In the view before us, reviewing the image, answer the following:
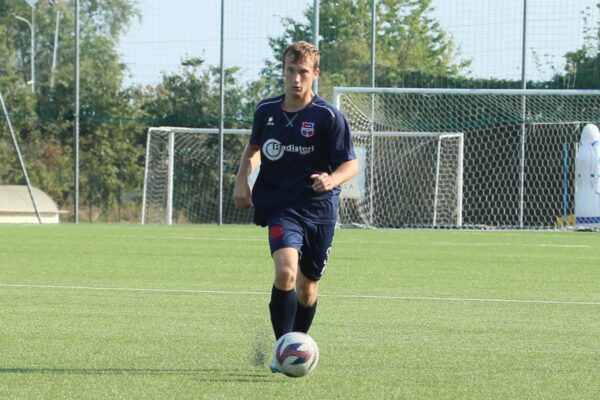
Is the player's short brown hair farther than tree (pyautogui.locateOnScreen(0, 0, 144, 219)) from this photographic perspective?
No

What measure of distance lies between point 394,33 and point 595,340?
43280mm

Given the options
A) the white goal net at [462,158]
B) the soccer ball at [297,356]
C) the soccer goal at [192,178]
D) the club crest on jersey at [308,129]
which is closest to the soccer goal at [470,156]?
the white goal net at [462,158]

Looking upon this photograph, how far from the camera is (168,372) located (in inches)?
253

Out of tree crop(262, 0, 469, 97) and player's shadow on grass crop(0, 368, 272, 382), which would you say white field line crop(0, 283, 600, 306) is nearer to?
player's shadow on grass crop(0, 368, 272, 382)

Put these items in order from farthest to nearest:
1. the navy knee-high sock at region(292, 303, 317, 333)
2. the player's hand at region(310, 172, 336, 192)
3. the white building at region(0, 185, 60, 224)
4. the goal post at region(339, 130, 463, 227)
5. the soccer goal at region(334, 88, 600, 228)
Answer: the white building at region(0, 185, 60, 224), the goal post at region(339, 130, 463, 227), the soccer goal at region(334, 88, 600, 228), the navy knee-high sock at region(292, 303, 317, 333), the player's hand at region(310, 172, 336, 192)

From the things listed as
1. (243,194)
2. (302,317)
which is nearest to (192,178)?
(302,317)

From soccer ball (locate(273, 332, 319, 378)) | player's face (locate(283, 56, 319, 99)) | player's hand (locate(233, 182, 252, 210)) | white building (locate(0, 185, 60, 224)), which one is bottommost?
white building (locate(0, 185, 60, 224))

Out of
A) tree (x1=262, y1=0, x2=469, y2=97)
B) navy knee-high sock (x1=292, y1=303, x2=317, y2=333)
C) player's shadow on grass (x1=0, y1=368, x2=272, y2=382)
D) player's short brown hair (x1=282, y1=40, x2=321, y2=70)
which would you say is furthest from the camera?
tree (x1=262, y1=0, x2=469, y2=97)

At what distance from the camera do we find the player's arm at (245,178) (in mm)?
6887

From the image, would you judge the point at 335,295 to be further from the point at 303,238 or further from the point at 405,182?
the point at 405,182

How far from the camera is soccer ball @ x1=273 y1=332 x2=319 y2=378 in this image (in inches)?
243

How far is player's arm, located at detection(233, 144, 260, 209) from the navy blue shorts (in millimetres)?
164

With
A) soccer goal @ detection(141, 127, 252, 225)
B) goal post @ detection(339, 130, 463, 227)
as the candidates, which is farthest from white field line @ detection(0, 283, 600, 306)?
soccer goal @ detection(141, 127, 252, 225)

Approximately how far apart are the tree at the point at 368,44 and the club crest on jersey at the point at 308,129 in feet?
70.7
